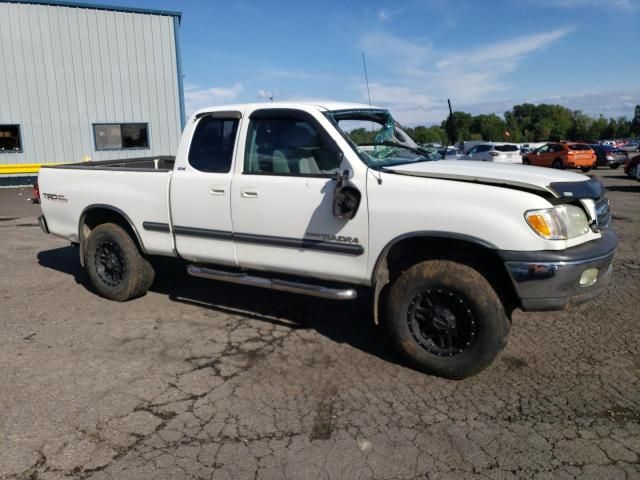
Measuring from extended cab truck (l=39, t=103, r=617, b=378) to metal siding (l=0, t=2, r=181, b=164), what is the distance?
15.8 meters

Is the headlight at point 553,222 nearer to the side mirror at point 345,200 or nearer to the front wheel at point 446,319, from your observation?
the front wheel at point 446,319

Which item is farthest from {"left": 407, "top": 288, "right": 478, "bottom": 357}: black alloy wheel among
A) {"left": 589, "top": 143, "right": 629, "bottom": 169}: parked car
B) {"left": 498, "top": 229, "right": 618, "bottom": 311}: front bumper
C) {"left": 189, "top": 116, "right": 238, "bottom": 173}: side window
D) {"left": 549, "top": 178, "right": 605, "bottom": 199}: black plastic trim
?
{"left": 589, "top": 143, "right": 629, "bottom": 169}: parked car

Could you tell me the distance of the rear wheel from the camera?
18.2 feet

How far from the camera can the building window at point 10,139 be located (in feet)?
61.6

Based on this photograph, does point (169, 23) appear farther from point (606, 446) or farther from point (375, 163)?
point (606, 446)

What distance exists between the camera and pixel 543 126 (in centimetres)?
12006

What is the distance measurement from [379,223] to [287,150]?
1.09m

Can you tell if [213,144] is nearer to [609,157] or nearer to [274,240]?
[274,240]

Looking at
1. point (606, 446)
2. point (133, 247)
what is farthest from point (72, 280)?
point (606, 446)

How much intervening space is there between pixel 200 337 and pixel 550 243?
296cm

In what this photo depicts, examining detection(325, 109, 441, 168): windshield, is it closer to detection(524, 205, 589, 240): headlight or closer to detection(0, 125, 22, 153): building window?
detection(524, 205, 589, 240): headlight

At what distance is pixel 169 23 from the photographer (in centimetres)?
2020

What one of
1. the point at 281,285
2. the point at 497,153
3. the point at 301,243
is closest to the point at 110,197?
the point at 281,285

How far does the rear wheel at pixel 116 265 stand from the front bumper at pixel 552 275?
3.71 metres
